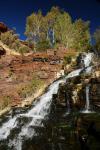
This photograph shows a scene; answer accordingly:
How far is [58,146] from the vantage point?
17578 millimetres

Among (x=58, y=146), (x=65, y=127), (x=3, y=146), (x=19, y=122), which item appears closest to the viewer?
(x=58, y=146)

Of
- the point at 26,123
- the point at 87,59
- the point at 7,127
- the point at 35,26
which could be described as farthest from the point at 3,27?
the point at 26,123

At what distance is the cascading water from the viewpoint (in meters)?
21.1

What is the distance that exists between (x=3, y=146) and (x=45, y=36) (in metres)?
48.3

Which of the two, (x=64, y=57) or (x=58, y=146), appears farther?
(x=64, y=57)

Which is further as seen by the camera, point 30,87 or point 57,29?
point 57,29

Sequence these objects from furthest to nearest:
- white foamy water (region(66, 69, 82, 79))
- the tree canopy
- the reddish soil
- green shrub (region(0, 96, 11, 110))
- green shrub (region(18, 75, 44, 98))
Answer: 1. the tree canopy
2. the reddish soil
3. green shrub (region(18, 75, 44, 98))
4. white foamy water (region(66, 69, 82, 79))
5. green shrub (region(0, 96, 11, 110))

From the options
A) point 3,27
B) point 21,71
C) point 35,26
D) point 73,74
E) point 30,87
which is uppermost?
point 3,27

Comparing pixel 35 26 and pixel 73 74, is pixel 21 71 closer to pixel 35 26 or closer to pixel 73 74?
pixel 73 74

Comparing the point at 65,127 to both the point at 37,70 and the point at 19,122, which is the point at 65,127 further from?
the point at 37,70

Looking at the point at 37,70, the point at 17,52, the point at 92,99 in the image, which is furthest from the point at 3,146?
the point at 17,52

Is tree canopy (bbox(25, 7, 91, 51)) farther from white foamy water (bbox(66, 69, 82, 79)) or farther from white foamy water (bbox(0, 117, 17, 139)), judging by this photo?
white foamy water (bbox(0, 117, 17, 139))

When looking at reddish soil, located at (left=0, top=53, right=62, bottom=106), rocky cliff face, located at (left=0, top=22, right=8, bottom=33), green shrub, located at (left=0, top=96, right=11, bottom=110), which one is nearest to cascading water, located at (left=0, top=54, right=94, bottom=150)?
green shrub, located at (left=0, top=96, right=11, bottom=110)

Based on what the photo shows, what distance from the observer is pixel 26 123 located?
77.6ft
